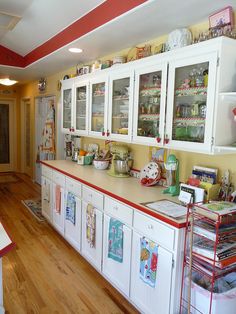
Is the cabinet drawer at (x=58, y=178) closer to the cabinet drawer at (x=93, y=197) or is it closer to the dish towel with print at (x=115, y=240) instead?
the cabinet drawer at (x=93, y=197)

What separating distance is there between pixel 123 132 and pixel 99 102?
0.68 meters

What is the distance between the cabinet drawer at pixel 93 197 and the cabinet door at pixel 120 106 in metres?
0.61

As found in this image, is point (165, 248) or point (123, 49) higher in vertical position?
point (123, 49)

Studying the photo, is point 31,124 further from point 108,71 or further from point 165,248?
point 165,248

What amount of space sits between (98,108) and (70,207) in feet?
3.94

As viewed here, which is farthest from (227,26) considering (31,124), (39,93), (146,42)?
(31,124)

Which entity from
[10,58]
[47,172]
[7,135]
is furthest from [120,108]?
[7,135]

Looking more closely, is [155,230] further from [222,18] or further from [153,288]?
[222,18]

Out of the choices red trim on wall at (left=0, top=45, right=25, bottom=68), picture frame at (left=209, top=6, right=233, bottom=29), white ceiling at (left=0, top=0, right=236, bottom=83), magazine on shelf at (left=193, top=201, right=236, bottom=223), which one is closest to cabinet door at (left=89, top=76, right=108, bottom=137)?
white ceiling at (left=0, top=0, right=236, bottom=83)

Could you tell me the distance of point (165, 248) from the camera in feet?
6.23

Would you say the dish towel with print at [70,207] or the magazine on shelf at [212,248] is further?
the dish towel with print at [70,207]

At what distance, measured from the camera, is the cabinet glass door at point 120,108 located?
2.85 meters

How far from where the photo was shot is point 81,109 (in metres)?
3.76

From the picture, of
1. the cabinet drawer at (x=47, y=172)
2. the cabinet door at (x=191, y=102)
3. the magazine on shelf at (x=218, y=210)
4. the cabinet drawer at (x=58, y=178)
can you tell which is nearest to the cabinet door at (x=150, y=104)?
the cabinet door at (x=191, y=102)
